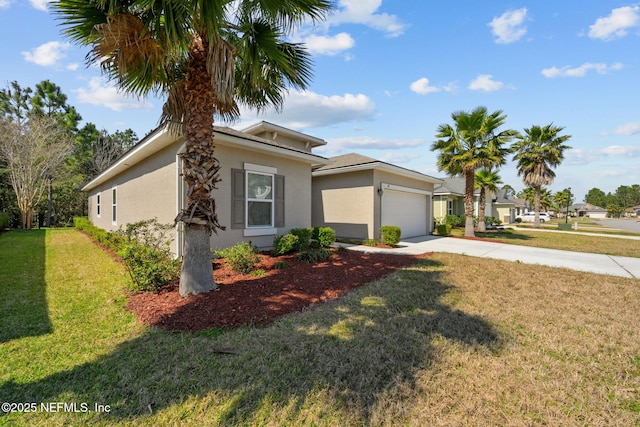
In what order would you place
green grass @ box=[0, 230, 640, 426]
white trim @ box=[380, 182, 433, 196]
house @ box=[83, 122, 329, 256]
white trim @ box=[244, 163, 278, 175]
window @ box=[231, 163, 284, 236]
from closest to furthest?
green grass @ box=[0, 230, 640, 426] < house @ box=[83, 122, 329, 256] < window @ box=[231, 163, 284, 236] < white trim @ box=[244, 163, 278, 175] < white trim @ box=[380, 182, 433, 196]

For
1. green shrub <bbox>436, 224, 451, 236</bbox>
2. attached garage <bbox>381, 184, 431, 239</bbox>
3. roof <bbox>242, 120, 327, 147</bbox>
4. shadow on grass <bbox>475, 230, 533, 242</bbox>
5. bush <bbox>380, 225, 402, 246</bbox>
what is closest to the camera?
bush <bbox>380, 225, 402, 246</bbox>

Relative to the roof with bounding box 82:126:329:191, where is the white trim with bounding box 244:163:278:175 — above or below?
below

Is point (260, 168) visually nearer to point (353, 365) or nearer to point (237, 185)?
point (237, 185)

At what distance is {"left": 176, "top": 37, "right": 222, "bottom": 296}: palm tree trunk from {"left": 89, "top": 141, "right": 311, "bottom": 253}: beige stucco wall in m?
2.30

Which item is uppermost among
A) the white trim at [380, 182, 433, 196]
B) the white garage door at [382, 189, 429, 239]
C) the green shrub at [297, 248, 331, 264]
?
the white trim at [380, 182, 433, 196]

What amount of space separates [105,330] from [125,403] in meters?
1.99

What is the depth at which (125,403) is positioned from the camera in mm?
2396

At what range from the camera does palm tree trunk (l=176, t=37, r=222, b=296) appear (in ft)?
16.0

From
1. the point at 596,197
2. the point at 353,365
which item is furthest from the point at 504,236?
the point at 596,197

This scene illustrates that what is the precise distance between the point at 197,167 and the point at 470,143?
14959mm

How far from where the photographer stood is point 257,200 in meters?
8.84

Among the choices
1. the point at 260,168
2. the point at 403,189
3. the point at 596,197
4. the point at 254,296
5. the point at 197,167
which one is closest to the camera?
the point at 197,167

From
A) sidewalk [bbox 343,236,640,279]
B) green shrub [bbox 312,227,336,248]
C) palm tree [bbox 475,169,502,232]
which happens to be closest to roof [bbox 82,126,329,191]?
green shrub [bbox 312,227,336,248]

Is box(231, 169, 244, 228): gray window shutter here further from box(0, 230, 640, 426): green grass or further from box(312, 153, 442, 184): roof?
box(312, 153, 442, 184): roof
